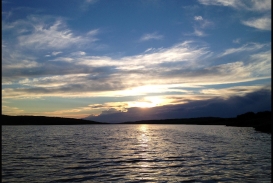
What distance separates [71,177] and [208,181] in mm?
12156

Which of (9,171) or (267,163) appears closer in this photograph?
(9,171)

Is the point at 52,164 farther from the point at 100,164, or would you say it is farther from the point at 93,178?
the point at 93,178

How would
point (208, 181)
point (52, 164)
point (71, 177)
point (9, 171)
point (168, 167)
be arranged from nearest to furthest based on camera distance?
point (208, 181) < point (71, 177) < point (9, 171) < point (168, 167) < point (52, 164)

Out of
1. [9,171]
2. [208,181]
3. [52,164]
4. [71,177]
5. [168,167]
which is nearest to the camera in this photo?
[208,181]

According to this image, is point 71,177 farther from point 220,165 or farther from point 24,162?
point 220,165

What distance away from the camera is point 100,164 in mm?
30391

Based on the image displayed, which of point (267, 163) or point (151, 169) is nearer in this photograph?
Result: point (151, 169)

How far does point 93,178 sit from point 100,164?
24.0 feet

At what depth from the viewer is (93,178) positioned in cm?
2314

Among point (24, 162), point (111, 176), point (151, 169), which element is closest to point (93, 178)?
point (111, 176)

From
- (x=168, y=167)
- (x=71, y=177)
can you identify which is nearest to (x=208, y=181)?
(x=168, y=167)

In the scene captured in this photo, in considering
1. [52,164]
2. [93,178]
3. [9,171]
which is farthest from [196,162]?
[9,171]

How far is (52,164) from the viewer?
30.3 metres

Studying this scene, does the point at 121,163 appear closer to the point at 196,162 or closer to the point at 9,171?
the point at 196,162
